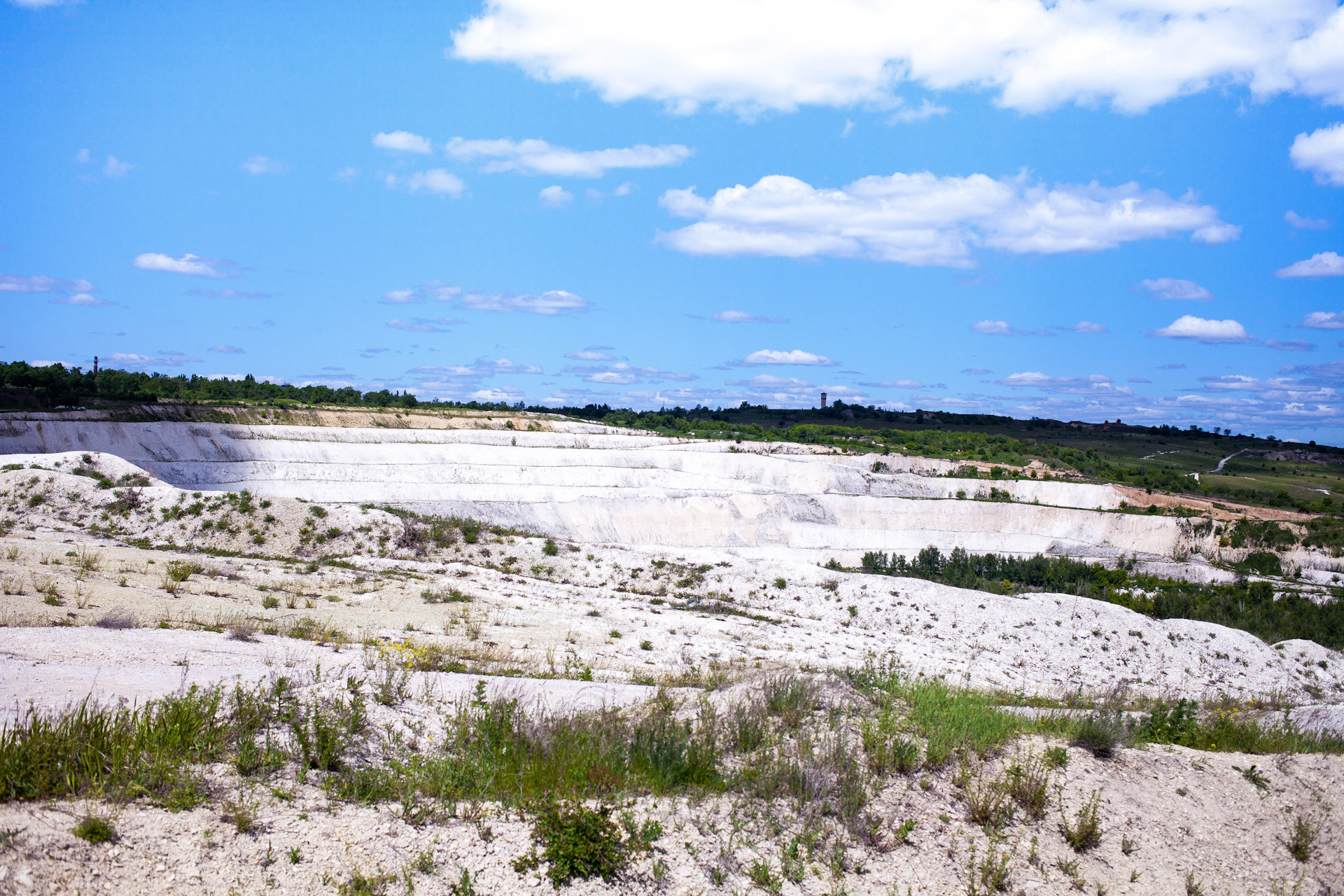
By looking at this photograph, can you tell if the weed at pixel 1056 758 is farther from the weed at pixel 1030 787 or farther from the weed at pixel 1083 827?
the weed at pixel 1083 827

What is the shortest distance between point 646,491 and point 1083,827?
142 feet

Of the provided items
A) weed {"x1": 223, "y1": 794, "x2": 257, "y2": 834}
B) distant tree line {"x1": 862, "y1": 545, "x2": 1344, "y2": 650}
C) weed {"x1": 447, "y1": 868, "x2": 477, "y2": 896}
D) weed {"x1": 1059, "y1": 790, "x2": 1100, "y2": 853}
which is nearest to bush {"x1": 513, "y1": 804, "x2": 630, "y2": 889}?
weed {"x1": 447, "y1": 868, "x2": 477, "y2": 896}

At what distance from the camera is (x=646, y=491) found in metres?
50.0

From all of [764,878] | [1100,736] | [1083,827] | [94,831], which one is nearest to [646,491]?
[1100,736]

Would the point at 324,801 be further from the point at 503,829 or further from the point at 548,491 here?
the point at 548,491

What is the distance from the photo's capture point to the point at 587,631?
18375 millimetres

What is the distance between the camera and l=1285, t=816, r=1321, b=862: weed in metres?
7.46

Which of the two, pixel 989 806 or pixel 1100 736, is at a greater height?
pixel 1100 736

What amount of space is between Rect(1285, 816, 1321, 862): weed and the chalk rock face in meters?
32.5

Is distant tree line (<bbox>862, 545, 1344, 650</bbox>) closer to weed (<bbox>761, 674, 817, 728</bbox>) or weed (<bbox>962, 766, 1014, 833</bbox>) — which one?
weed (<bbox>761, 674, 817, 728</bbox>)

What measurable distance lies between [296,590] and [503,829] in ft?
48.6

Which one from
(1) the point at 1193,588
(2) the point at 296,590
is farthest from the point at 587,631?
(1) the point at 1193,588

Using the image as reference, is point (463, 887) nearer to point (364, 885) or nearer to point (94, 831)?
point (364, 885)

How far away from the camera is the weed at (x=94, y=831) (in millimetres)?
4859
